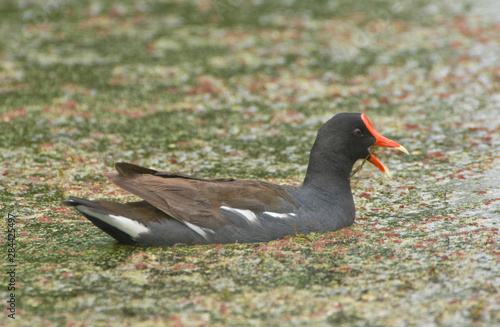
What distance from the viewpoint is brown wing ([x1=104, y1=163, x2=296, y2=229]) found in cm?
503

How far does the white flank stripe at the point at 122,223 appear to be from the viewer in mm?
4902

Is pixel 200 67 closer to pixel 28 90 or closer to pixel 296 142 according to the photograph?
pixel 28 90

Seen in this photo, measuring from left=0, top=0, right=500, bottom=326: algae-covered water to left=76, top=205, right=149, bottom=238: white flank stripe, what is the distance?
15cm

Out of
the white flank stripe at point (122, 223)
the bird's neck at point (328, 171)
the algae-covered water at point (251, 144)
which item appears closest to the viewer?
the algae-covered water at point (251, 144)

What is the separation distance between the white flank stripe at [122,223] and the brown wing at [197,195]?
0.19 m

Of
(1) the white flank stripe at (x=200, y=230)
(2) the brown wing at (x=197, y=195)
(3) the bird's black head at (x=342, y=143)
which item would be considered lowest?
(1) the white flank stripe at (x=200, y=230)

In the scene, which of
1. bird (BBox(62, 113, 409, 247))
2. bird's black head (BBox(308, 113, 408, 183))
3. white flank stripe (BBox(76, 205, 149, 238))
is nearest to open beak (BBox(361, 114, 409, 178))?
bird's black head (BBox(308, 113, 408, 183))

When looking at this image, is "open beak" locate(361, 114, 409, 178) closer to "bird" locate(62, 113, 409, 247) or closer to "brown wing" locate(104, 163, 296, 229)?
"bird" locate(62, 113, 409, 247)

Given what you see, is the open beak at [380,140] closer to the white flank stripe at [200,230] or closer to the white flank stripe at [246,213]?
the white flank stripe at [246,213]

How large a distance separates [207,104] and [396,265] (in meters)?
4.67

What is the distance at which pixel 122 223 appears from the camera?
496 centimetres

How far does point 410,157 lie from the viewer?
7.24m

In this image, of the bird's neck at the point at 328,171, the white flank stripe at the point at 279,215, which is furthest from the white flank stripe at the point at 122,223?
the bird's neck at the point at 328,171

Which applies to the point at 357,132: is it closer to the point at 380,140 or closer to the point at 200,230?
the point at 380,140
